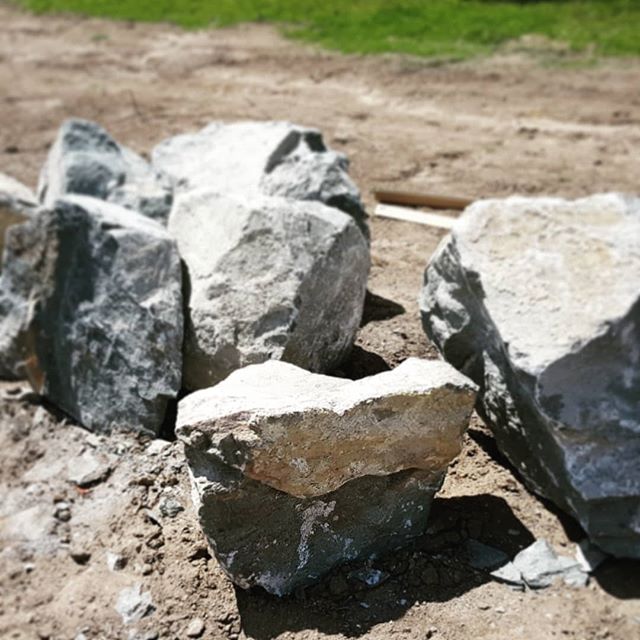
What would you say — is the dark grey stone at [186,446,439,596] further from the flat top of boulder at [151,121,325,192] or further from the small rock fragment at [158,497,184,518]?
the flat top of boulder at [151,121,325,192]

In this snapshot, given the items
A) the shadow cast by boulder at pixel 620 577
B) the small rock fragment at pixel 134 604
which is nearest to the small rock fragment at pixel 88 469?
the small rock fragment at pixel 134 604

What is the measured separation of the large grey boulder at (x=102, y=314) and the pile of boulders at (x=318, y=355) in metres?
0.01

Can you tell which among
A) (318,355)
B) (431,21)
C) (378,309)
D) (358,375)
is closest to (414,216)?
(378,309)

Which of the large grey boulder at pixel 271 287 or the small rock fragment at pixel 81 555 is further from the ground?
the large grey boulder at pixel 271 287

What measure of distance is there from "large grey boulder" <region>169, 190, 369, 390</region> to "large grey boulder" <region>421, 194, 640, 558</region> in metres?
0.56

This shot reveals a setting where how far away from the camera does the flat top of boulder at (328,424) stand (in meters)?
3.15

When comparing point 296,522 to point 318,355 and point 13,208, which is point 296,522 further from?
point 13,208

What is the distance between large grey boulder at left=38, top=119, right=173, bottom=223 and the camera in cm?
565

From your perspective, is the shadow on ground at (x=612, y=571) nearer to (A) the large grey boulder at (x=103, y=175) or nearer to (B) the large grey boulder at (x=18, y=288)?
(B) the large grey boulder at (x=18, y=288)

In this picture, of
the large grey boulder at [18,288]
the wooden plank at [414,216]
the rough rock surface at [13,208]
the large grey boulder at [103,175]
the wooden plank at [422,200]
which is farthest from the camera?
the wooden plank at [422,200]

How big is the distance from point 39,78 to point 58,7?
3.98m

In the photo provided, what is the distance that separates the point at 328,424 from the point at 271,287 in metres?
1.18

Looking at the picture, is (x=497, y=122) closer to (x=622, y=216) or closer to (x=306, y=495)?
(x=622, y=216)

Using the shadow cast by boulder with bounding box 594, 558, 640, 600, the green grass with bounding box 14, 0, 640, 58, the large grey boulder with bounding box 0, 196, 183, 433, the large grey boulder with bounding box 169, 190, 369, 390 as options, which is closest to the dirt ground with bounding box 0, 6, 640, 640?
the shadow cast by boulder with bounding box 594, 558, 640, 600
